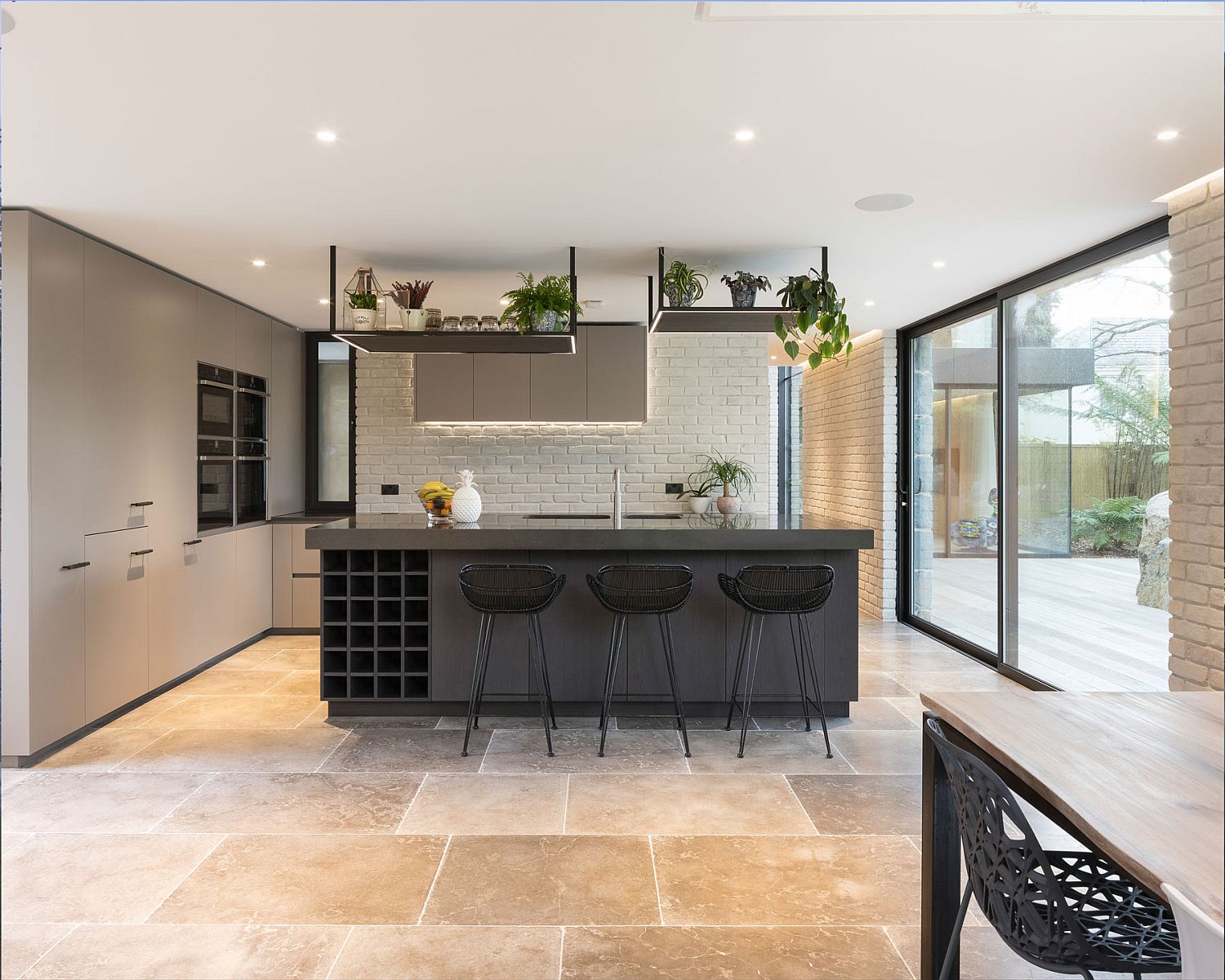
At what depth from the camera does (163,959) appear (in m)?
2.29

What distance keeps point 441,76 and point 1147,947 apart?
278 centimetres

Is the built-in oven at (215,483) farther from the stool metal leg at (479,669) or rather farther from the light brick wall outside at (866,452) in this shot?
the light brick wall outside at (866,452)

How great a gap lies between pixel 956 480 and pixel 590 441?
9.07 feet

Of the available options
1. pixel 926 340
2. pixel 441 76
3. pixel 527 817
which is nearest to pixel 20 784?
→ pixel 527 817

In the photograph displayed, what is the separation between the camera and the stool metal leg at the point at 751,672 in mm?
A: 3859

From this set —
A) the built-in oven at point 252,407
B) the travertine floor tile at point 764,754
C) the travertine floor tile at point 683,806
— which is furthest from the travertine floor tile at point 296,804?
the built-in oven at point 252,407

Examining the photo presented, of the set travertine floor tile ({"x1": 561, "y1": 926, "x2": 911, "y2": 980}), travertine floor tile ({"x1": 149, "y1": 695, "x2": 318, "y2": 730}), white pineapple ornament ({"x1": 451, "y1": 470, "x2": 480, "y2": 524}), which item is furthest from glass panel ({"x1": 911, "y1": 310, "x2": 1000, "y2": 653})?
travertine floor tile ({"x1": 149, "y1": 695, "x2": 318, "y2": 730})

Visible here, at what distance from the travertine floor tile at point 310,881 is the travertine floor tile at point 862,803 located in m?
1.43

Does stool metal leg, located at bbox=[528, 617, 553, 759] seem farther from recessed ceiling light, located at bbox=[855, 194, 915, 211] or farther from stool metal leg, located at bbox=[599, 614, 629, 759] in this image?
recessed ceiling light, located at bbox=[855, 194, 915, 211]

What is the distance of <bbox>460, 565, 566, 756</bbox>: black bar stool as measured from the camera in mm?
3861

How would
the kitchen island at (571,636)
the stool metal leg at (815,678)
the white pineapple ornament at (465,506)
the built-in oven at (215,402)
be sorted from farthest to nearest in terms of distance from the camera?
the built-in oven at (215,402) < the white pineapple ornament at (465,506) < the kitchen island at (571,636) < the stool metal leg at (815,678)

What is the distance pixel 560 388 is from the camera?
21.4ft

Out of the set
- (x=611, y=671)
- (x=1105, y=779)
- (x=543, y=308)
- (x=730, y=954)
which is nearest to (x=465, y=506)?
(x=543, y=308)

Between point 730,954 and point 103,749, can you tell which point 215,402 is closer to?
point 103,749
